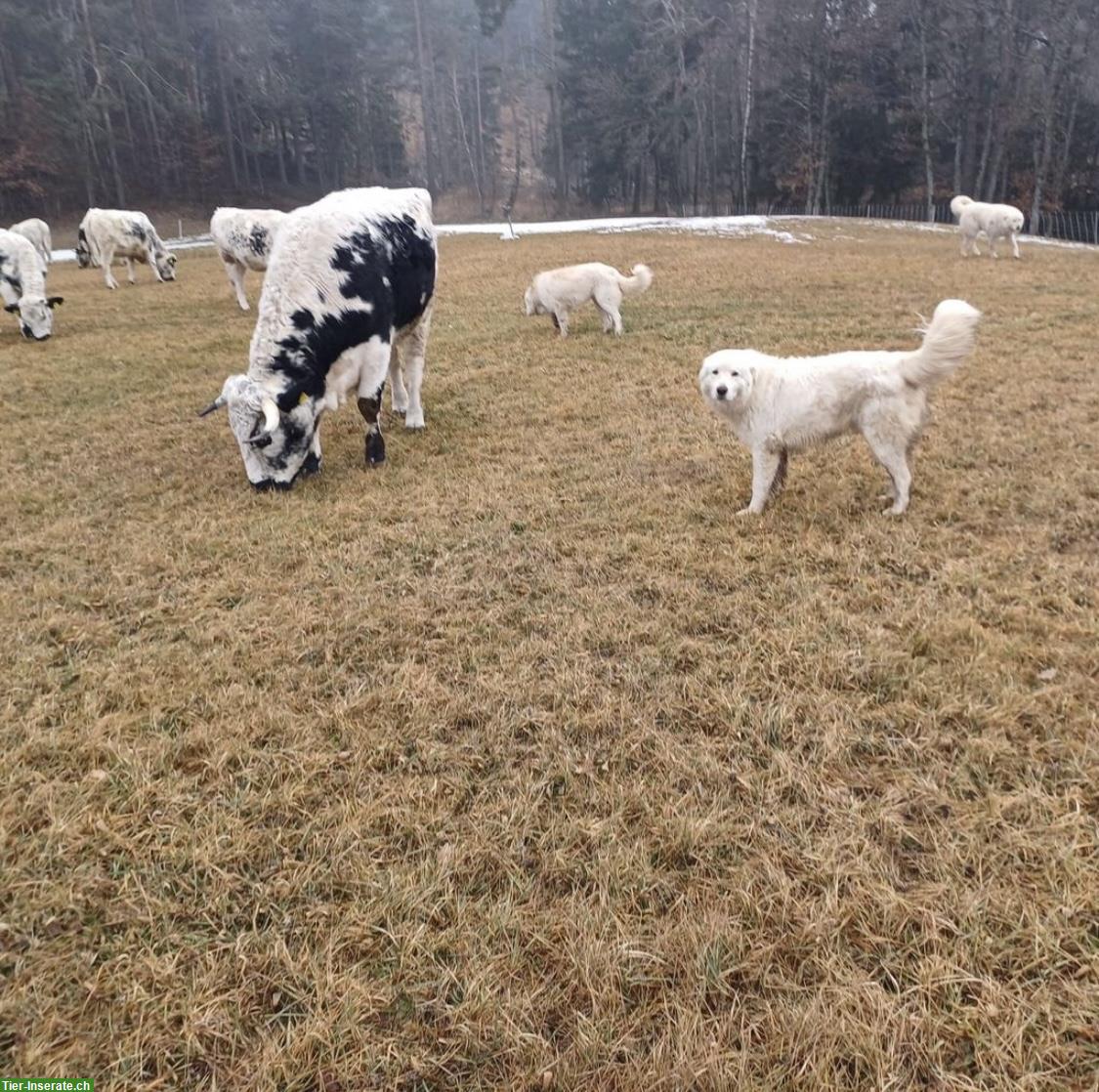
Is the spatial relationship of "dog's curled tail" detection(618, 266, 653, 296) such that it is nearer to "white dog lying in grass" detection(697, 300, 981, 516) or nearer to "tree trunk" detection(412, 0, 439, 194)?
"white dog lying in grass" detection(697, 300, 981, 516)

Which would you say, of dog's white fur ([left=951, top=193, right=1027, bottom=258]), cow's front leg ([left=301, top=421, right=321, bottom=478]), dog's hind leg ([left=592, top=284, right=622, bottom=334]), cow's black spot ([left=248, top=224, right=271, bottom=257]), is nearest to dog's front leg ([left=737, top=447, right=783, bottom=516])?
cow's front leg ([left=301, top=421, right=321, bottom=478])

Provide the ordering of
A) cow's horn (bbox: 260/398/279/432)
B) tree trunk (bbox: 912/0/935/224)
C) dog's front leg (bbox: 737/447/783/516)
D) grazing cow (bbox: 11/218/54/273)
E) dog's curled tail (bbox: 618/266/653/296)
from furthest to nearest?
tree trunk (bbox: 912/0/935/224) → grazing cow (bbox: 11/218/54/273) → dog's curled tail (bbox: 618/266/653/296) → cow's horn (bbox: 260/398/279/432) → dog's front leg (bbox: 737/447/783/516)

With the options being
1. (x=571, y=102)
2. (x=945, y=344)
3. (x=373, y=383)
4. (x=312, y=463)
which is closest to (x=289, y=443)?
(x=312, y=463)

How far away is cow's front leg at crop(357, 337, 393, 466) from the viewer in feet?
19.1

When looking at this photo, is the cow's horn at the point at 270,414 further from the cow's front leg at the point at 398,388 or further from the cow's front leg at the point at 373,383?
the cow's front leg at the point at 398,388

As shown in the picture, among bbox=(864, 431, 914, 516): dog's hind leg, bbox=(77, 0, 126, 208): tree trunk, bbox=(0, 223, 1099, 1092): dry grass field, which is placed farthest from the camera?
bbox=(77, 0, 126, 208): tree trunk

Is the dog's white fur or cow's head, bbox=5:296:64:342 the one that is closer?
cow's head, bbox=5:296:64:342

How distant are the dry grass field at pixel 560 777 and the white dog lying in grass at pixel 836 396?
514mm

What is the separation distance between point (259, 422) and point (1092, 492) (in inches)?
238

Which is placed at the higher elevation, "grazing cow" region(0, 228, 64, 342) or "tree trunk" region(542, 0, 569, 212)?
"tree trunk" region(542, 0, 569, 212)

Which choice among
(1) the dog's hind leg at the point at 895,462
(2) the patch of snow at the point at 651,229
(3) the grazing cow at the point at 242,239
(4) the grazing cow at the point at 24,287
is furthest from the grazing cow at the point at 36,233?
(1) the dog's hind leg at the point at 895,462

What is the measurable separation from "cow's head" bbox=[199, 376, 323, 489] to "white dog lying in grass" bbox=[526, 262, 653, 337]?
19.6 feet

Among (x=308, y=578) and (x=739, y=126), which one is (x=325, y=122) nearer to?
(x=739, y=126)

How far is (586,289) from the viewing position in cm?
1051
